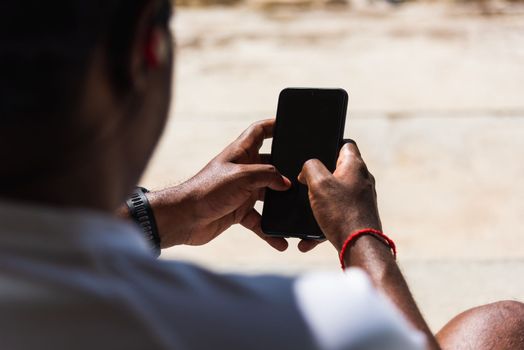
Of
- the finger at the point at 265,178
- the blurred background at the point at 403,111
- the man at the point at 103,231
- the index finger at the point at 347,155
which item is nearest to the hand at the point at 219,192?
the finger at the point at 265,178

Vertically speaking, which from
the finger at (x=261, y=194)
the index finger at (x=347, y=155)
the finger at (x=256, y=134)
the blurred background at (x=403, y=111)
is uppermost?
the index finger at (x=347, y=155)

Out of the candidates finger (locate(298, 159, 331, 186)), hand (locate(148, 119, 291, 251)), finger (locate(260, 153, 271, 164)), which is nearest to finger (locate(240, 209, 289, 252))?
hand (locate(148, 119, 291, 251))

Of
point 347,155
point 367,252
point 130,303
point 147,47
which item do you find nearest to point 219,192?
point 347,155

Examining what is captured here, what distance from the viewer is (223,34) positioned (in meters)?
7.48

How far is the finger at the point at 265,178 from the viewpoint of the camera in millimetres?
2051

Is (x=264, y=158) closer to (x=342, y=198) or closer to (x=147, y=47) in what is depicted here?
(x=342, y=198)

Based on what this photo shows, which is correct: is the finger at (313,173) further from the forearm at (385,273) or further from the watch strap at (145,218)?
the watch strap at (145,218)

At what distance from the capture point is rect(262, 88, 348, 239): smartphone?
2027mm

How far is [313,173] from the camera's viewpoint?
175 centimetres

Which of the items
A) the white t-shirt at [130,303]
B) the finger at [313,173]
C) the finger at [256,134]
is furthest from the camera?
the finger at [256,134]

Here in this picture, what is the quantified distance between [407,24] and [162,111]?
22.0ft

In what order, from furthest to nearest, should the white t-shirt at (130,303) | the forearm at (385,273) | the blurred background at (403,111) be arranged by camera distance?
the blurred background at (403,111)
the forearm at (385,273)
the white t-shirt at (130,303)

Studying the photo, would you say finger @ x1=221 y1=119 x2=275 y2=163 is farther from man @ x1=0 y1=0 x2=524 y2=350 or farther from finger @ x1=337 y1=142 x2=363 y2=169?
man @ x1=0 y1=0 x2=524 y2=350

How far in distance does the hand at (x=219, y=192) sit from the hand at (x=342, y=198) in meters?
0.26
